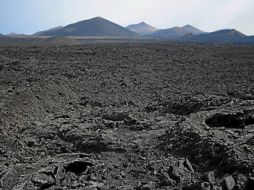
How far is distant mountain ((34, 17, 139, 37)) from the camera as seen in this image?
4220 inches

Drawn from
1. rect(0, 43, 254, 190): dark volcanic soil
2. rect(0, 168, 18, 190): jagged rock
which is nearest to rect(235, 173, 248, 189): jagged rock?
rect(0, 43, 254, 190): dark volcanic soil

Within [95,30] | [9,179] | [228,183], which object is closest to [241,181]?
[228,183]

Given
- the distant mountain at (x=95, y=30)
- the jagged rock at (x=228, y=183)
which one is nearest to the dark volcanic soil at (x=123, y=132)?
the jagged rock at (x=228, y=183)

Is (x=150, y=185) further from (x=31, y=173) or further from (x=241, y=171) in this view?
(x=31, y=173)

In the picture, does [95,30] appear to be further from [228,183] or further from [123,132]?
[228,183]

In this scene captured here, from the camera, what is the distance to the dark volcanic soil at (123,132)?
21.2ft


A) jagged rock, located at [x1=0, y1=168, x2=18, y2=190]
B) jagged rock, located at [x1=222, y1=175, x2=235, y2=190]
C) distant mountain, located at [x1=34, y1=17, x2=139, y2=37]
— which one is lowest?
distant mountain, located at [x1=34, y1=17, x2=139, y2=37]

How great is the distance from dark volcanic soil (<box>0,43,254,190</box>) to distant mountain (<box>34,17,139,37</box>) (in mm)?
91067

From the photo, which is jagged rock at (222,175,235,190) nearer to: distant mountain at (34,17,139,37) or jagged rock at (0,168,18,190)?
jagged rock at (0,168,18,190)

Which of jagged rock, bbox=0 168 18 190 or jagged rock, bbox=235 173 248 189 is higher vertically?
jagged rock, bbox=235 173 248 189

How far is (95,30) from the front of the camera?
111m

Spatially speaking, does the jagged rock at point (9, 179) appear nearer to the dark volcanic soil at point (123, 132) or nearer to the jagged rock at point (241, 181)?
the dark volcanic soil at point (123, 132)

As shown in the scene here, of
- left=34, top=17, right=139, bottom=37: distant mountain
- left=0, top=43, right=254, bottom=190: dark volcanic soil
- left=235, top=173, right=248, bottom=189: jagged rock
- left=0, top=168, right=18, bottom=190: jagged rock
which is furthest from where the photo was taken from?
left=34, top=17, right=139, bottom=37: distant mountain

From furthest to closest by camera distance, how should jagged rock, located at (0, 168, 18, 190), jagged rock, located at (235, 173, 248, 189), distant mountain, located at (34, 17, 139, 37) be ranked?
distant mountain, located at (34, 17, 139, 37) < jagged rock, located at (0, 168, 18, 190) < jagged rock, located at (235, 173, 248, 189)
